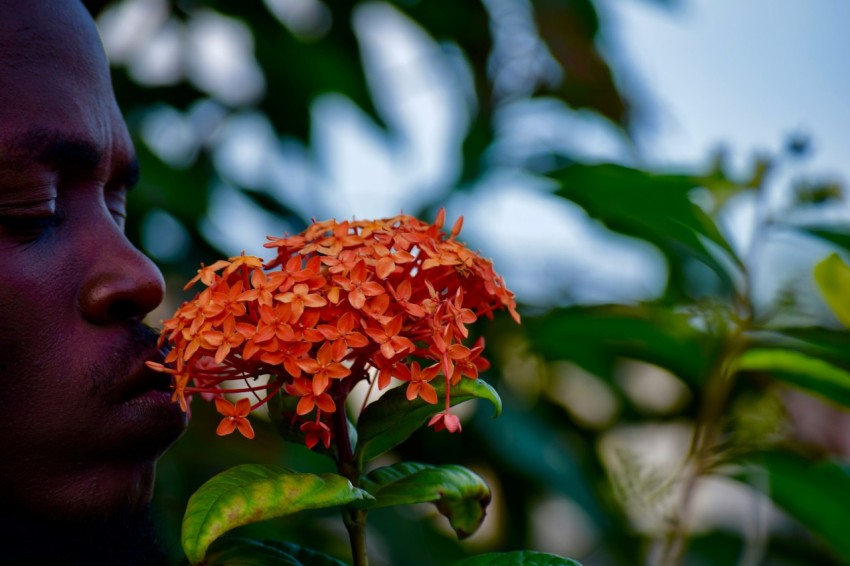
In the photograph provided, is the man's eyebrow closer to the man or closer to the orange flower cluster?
the man

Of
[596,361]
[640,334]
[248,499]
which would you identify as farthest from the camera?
[596,361]

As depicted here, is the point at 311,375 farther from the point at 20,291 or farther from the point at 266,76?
the point at 266,76

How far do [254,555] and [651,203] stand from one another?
0.68m

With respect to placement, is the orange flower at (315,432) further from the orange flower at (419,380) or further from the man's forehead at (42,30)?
the man's forehead at (42,30)

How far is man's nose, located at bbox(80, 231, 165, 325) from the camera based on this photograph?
80cm

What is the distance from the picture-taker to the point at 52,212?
809 millimetres

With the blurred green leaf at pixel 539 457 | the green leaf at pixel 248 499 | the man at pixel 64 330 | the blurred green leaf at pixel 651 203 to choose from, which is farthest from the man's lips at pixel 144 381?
the blurred green leaf at pixel 539 457

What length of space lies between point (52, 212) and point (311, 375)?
0.88ft

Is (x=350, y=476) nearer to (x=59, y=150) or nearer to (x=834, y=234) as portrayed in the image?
(x=59, y=150)

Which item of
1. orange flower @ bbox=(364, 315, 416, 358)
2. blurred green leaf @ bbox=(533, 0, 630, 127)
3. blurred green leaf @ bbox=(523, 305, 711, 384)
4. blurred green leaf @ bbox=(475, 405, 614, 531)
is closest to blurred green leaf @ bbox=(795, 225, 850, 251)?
blurred green leaf @ bbox=(523, 305, 711, 384)

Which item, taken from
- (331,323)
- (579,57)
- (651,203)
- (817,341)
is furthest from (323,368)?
(579,57)

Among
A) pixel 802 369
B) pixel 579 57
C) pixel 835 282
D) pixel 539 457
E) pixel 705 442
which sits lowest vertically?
pixel 539 457

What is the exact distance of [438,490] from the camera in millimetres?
815

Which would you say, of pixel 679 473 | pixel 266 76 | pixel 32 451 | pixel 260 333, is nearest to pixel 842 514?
pixel 679 473
